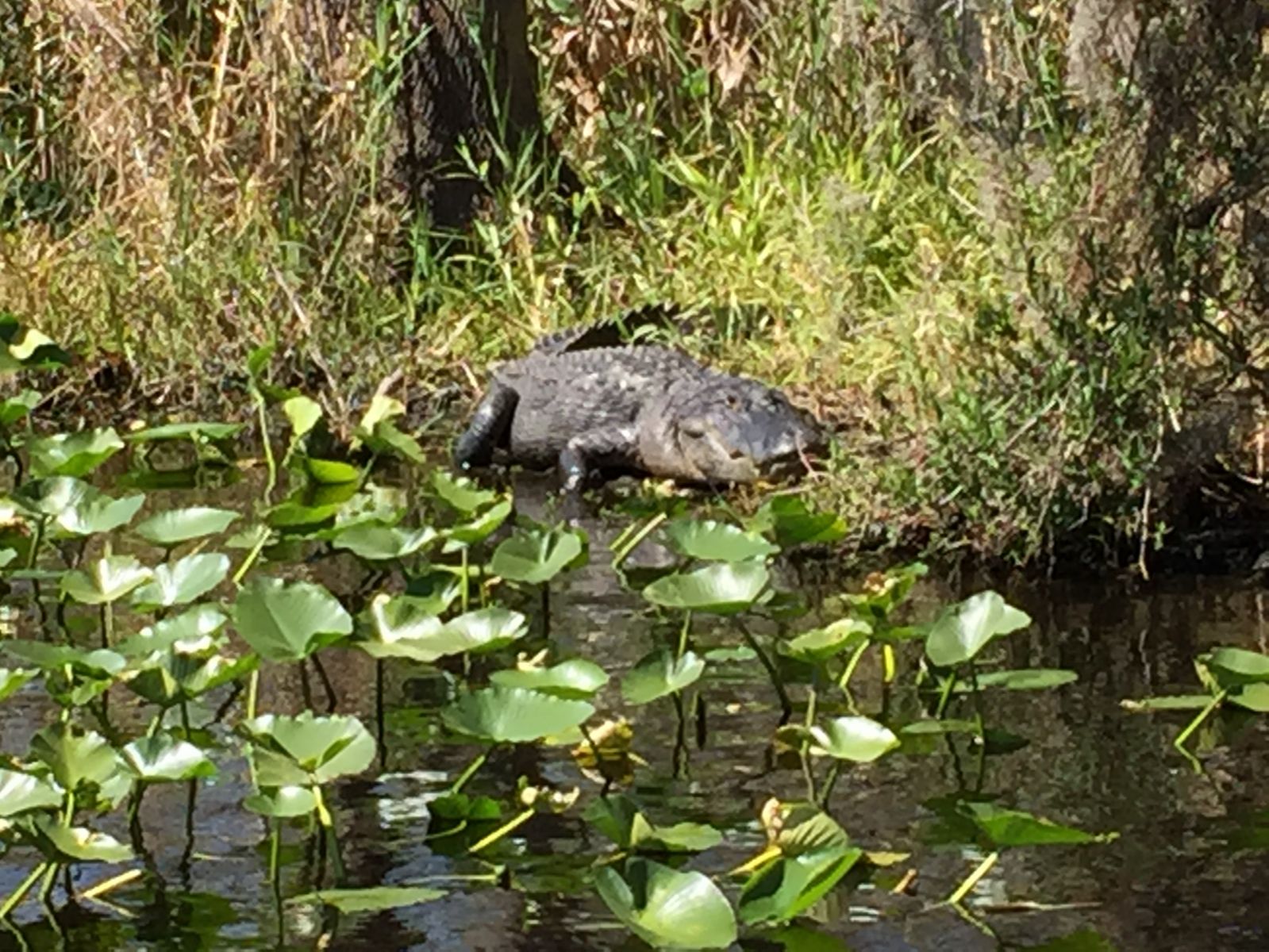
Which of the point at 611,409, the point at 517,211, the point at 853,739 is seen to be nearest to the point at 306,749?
the point at 853,739

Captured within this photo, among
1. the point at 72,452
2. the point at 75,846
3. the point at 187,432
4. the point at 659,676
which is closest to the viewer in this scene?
the point at 75,846

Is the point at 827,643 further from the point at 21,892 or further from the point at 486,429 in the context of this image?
the point at 486,429

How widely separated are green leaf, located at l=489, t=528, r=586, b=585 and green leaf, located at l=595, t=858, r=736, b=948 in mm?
1099

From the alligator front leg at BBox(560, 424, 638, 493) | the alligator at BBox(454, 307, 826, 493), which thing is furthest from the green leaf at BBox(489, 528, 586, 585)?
the alligator front leg at BBox(560, 424, 638, 493)

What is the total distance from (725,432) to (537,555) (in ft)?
7.81

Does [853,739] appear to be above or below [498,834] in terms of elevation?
above

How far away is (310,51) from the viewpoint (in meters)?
7.64

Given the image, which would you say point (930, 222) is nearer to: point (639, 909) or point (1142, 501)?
point (1142, 501)

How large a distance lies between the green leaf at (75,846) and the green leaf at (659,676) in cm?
85

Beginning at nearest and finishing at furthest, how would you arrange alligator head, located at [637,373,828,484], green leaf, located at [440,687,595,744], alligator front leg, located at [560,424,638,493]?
green leaf, located at [440,687,595,744], alligator head, located at [637,373,828,484], alligator front leg, located at [560,424,638,493]

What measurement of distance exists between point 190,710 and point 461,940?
117 cm

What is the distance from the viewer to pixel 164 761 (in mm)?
3148

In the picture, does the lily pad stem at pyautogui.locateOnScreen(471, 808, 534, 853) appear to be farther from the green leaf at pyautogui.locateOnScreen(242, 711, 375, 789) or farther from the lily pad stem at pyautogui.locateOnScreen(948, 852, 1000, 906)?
the lily pad stem at pyautogui.locateOnScreen(948, 852, 1000, 906)

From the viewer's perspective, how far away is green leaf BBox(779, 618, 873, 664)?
3717 mm
